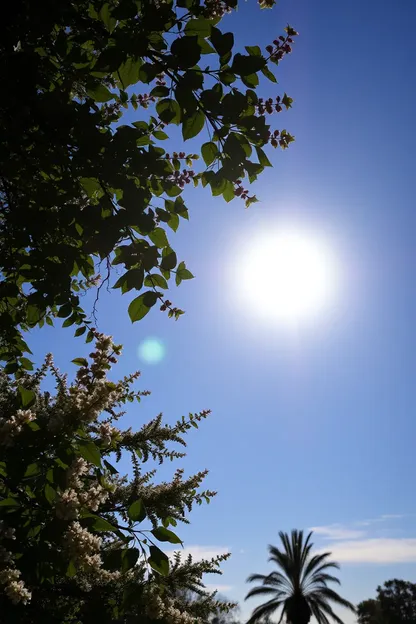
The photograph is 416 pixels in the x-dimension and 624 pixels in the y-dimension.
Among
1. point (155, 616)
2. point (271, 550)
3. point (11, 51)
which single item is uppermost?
point (271, 550)

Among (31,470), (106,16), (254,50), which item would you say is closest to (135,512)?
(31,470)

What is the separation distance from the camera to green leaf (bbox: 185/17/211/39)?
2.51m

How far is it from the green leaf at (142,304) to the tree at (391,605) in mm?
63105

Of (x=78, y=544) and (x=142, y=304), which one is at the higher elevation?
(x=142, y=304)

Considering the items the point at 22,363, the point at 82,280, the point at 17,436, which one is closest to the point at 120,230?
the point at 17,436

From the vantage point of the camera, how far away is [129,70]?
8.73 feet

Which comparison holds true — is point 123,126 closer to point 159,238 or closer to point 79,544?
point 159,238

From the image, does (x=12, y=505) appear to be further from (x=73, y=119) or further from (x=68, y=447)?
(x=73, y=119)

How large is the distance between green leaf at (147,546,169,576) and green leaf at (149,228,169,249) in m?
1.72

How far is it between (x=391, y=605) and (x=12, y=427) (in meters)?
67.2

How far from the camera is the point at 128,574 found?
2682 millimetres

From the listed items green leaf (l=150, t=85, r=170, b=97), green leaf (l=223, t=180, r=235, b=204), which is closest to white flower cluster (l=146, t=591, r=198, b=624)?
green leaf (l=223, t=180, r=235, b=204)

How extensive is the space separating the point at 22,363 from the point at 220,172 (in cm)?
249

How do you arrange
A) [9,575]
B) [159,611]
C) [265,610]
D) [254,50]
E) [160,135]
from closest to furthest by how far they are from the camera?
[9,575] < [159,611] < [254,50] < [160,135] < [265,610]
